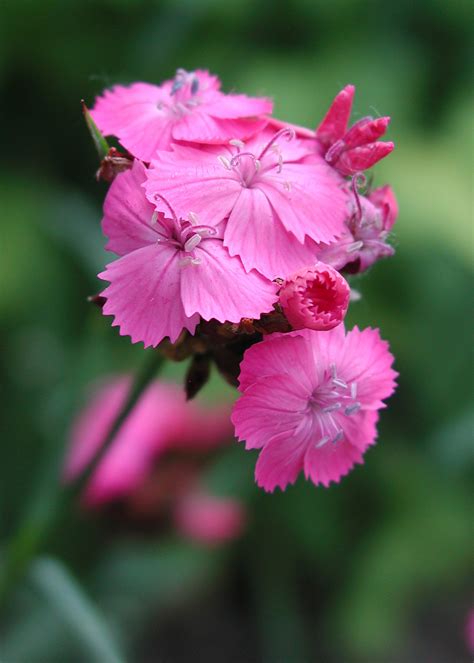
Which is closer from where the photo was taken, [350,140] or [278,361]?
[278,361]

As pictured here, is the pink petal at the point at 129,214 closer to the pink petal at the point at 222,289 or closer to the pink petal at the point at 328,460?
the pink petal at the point at 222,289

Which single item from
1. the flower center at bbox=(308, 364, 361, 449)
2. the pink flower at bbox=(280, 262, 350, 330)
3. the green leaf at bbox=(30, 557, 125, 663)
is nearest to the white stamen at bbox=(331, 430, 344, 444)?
the flower center at bbox=(308, 364, 361, 449)

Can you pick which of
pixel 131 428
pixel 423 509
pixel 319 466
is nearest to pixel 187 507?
pixel 131 428

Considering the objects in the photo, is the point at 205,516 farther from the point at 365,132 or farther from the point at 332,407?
the point at 365,132

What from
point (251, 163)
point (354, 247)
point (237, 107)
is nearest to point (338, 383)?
point (354, 247)

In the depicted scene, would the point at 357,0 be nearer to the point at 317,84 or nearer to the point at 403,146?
the point at 317,84

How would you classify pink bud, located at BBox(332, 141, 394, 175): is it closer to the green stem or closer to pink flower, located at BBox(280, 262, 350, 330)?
pink flower, located at BBox(280, 262, 350, 330)
